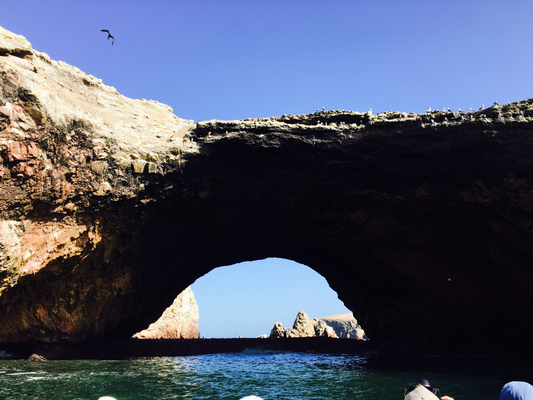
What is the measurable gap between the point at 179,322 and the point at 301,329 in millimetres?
14640

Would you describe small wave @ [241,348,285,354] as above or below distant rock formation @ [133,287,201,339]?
below

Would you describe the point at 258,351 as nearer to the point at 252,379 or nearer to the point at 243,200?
the point at 243,200

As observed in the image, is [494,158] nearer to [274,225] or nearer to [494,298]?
[494,298]

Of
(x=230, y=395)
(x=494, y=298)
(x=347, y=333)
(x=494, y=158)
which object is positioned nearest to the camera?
(x=230, y=395)

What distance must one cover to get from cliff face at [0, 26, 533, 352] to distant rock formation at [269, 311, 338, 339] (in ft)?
76.3

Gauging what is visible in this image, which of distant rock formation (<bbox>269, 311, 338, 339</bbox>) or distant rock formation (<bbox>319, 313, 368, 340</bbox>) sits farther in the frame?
distant rock formation (<bbox>319, 313, 368, 340</bbox>)

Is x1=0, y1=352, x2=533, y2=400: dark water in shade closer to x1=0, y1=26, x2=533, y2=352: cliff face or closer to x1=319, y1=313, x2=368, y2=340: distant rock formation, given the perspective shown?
x1=0, y1=26, x2=533, y2=352: cliff face

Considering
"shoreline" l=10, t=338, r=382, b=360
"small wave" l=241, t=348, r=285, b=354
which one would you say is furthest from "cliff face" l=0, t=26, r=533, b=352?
"small wave" l=241, t=348, r=285, b=354

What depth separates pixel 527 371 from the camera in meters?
16.7

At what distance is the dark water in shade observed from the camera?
39.8 feet

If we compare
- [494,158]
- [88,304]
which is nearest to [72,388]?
[88,304]

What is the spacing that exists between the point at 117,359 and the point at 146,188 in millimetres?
9993

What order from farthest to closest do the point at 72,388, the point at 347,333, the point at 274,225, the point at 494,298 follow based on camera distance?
1. the point at 347,333
2. the point at 274,225
3. the point at 494,298
4. the point at 72,388

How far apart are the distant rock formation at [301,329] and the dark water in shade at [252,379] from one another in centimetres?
2636
